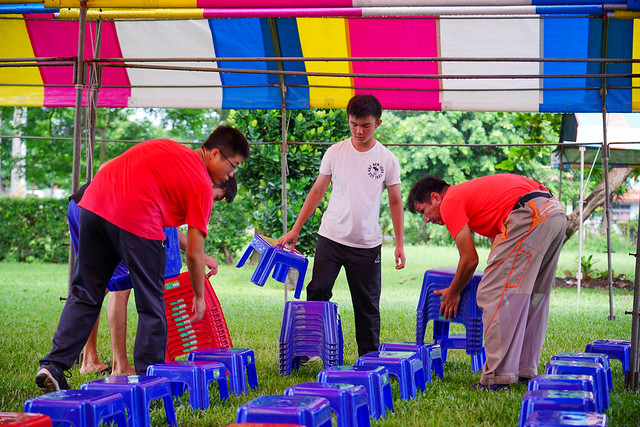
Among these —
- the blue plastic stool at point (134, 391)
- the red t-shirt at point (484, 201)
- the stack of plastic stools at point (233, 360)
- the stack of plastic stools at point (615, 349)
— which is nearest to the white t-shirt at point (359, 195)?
the red t-shirt at point (484, 201)

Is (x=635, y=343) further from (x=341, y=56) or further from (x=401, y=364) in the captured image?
(x=341, y=56)

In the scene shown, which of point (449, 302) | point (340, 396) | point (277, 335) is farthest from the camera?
point (277, 335)

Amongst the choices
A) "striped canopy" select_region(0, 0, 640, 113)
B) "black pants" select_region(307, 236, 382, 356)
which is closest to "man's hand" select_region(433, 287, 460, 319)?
"black pants" select_region(307, 236, 382, 356)

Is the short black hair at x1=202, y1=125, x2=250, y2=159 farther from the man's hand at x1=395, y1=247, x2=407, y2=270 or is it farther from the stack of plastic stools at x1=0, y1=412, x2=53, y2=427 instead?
the stack of plastic stools at x1=0, y1=412, x2=53, y2=427

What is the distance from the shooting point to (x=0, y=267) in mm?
14430

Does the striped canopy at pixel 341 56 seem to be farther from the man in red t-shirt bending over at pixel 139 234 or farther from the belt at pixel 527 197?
the man in red t-shirt bending over at pixel 139 234

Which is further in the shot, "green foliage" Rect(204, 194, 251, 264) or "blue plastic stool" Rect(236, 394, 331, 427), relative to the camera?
"green foliage" Rect(204, 194, 251, 264)

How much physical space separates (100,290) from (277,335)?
10.1 feet

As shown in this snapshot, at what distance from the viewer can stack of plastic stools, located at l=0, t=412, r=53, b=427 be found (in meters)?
2.19

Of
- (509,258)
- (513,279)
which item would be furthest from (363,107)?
(513,279)

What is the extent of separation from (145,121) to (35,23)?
13521 mm

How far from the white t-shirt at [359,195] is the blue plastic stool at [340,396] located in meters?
1.97

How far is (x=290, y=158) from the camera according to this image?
11.3 m

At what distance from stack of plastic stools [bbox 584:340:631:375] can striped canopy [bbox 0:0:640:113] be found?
2.44m
